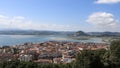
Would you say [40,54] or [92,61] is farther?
[40,54]

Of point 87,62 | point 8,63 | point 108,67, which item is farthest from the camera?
point 8,63

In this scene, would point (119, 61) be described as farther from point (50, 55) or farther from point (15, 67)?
point (50, 55)

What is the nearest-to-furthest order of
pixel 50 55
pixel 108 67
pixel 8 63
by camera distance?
pixel 108 67 < pixel 8 63 < pixel 50 55

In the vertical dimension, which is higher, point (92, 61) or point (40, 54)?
point (92, 61)

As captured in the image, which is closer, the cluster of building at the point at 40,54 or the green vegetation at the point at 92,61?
the green vegetation at the point at 92,61

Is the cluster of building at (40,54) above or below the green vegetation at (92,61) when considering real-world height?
below

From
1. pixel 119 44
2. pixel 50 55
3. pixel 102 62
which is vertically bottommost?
pixel 50 55

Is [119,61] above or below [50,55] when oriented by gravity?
above

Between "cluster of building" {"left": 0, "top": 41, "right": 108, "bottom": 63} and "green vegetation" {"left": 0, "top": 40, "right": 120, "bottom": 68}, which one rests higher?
"green vegetation" {"left": 0, "top": 40, "right": 120, "bottom": 68}

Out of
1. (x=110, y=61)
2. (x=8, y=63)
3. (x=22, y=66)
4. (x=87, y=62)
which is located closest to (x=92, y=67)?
(x=87, y=62)

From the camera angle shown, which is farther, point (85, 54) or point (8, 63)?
point (8, 63)

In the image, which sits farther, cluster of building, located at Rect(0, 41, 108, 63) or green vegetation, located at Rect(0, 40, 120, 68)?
cluster of building, located at Rect(0, 41, 108, 63)
